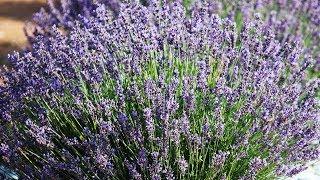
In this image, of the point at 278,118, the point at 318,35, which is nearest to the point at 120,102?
the point at 278,118

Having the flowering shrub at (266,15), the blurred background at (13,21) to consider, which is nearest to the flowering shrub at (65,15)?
the flowering shrub at (266,15)

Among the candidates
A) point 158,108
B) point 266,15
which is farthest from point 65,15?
point 158,108

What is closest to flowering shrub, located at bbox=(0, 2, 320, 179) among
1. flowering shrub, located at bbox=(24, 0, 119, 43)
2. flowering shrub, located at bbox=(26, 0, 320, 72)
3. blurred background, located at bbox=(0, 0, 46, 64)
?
flowering shrub, located at bbox=(26, 0, 320, 72)

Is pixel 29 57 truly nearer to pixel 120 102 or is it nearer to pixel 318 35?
pixel 120 102

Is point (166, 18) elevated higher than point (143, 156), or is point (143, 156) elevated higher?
point (166, 18)

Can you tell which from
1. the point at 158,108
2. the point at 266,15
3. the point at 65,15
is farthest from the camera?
the point at 266,15

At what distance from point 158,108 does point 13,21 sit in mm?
4148

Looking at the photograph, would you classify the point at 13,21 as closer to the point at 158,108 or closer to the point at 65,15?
the point at 65,15

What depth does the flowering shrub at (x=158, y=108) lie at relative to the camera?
2.44 m

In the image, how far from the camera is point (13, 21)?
6.09m

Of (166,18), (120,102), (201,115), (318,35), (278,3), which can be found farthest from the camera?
(278,3)

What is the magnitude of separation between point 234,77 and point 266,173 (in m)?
0.56

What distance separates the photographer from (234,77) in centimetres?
284

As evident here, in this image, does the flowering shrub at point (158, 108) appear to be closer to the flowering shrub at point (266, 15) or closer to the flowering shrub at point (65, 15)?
the flowering shrub at point (266, 15)
